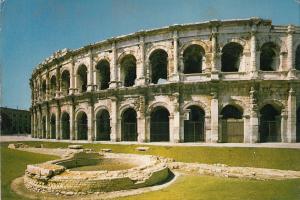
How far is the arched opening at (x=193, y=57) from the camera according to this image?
20.4m

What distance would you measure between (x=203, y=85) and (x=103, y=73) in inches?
405

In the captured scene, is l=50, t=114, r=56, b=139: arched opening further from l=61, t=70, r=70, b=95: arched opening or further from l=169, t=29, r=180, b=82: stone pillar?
l=169, t=29, r=180, b=82: stone pillar

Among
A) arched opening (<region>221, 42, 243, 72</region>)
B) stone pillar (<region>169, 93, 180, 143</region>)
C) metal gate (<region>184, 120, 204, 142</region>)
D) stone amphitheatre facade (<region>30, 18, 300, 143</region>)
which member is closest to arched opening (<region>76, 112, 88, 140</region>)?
stone amphitheatre facade (<region>30, 18, 300, 143</region>)

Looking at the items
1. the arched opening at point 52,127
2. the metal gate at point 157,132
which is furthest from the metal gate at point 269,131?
the arched opening at point 52,127

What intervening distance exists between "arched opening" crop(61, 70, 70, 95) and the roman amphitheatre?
0.27 metres

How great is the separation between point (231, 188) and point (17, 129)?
5887 cm

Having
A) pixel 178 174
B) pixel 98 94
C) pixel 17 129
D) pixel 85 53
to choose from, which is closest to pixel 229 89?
pixel 178 174

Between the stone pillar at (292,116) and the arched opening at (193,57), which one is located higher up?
the arched opening at (193,57)

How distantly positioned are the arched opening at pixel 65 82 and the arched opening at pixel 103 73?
16.0 feet

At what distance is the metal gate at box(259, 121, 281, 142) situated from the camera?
1936 centimetres

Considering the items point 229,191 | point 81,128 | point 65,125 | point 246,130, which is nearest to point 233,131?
point 246,130

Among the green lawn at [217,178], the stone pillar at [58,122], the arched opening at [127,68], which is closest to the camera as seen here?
the green lawn at [217,178]

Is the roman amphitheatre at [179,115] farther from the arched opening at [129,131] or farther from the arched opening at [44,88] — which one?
the arched opening at [44,88]

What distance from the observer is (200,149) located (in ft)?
52.2
